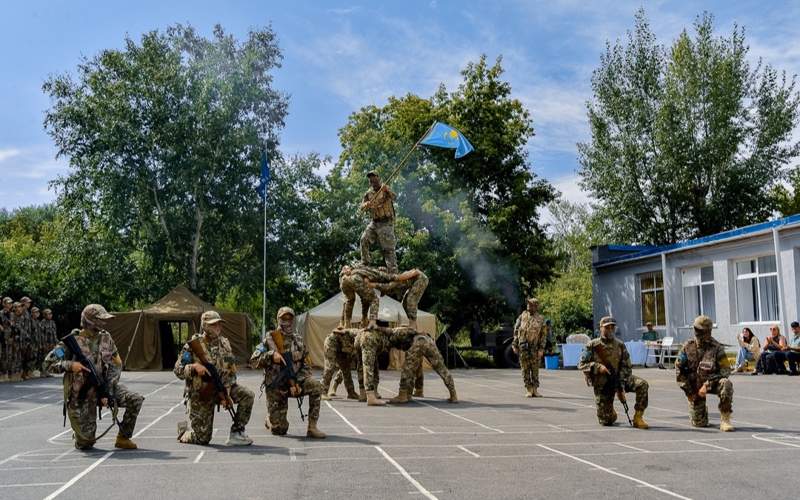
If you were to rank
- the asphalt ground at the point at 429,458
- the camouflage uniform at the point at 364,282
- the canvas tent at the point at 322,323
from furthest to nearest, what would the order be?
the canvas tent at the point at 322,323 → the camouflage uniform at the point at 364,282 → the asphalt ground at the point at 429,458

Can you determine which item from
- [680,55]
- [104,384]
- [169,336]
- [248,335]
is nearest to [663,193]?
[680,55]

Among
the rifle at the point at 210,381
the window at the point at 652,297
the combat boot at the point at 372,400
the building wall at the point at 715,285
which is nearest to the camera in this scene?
the rifle at the point at 210,381

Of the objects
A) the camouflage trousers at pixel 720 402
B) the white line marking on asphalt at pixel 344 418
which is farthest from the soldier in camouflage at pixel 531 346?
the camouflage trousers at pixel 720 402

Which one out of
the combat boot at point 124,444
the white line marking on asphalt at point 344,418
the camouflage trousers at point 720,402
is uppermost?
the camouflage trousers at point 720,402

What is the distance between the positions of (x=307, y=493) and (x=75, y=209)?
3004 cm

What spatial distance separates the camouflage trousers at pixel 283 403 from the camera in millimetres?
10086

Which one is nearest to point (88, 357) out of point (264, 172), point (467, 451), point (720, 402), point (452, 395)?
point (467, 451)

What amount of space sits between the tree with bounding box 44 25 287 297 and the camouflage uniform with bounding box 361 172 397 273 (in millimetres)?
17607

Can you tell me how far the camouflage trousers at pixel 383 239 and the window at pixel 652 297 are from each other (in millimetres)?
17952

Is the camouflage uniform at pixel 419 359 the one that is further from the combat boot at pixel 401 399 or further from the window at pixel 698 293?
the window at pixel 698 293

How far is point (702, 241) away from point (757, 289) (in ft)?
8.83

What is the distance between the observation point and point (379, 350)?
15625mm

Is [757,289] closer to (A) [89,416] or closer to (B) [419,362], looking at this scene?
(B) [419,362]

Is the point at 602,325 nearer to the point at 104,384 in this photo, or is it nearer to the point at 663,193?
the point at 104,384
